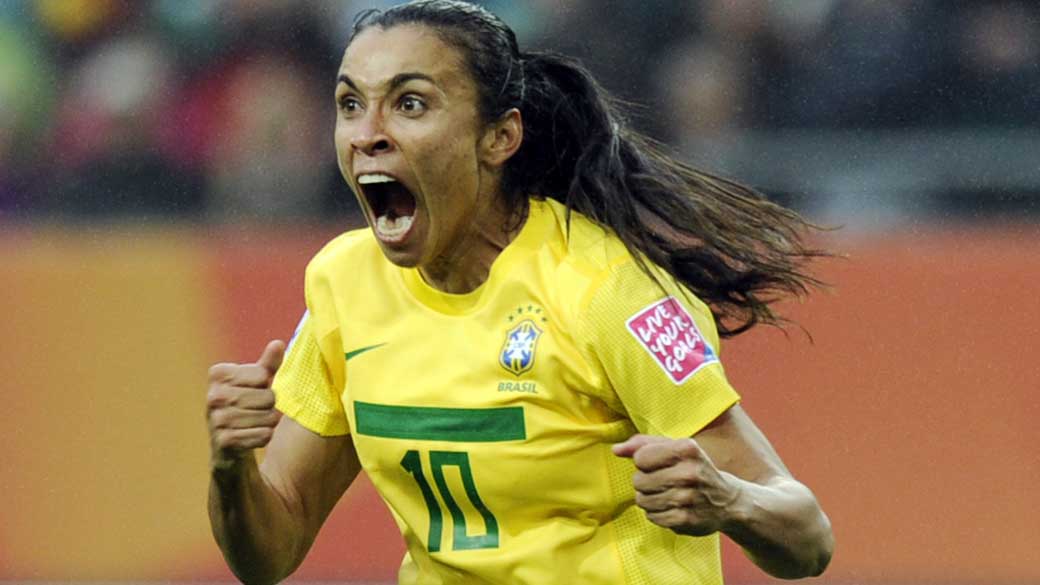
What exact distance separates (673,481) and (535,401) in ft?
1.58

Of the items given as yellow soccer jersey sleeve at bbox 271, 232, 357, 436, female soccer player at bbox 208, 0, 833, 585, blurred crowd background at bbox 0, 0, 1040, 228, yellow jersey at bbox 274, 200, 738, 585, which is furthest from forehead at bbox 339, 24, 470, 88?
blurred crowd background at bbox 0, 0, 1040, 228

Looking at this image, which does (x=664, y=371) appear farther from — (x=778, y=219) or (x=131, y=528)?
(x=131, y=528)

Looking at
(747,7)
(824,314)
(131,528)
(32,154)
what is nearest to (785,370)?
(824,314)

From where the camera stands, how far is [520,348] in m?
3.56

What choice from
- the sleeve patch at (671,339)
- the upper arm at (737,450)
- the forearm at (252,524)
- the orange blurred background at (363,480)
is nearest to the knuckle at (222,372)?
the forearm at (252,524)

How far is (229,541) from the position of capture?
12.5 ft

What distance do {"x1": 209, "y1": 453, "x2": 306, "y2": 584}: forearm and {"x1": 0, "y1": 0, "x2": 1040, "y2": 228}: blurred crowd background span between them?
11.8 ft

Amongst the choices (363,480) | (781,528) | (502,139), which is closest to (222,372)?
(502,139)

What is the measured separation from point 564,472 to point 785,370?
12.0ft

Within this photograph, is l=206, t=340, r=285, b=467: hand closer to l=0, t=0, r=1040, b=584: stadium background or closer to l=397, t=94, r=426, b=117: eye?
l=397, t=94, r=426, b=117: eye

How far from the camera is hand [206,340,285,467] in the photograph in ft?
11.2

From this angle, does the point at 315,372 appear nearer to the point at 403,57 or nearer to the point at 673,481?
the point at 403,57

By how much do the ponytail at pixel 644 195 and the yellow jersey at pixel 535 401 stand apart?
0.06 meters

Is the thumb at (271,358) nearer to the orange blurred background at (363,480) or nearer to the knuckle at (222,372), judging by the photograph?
the knuckle at (222,372)
